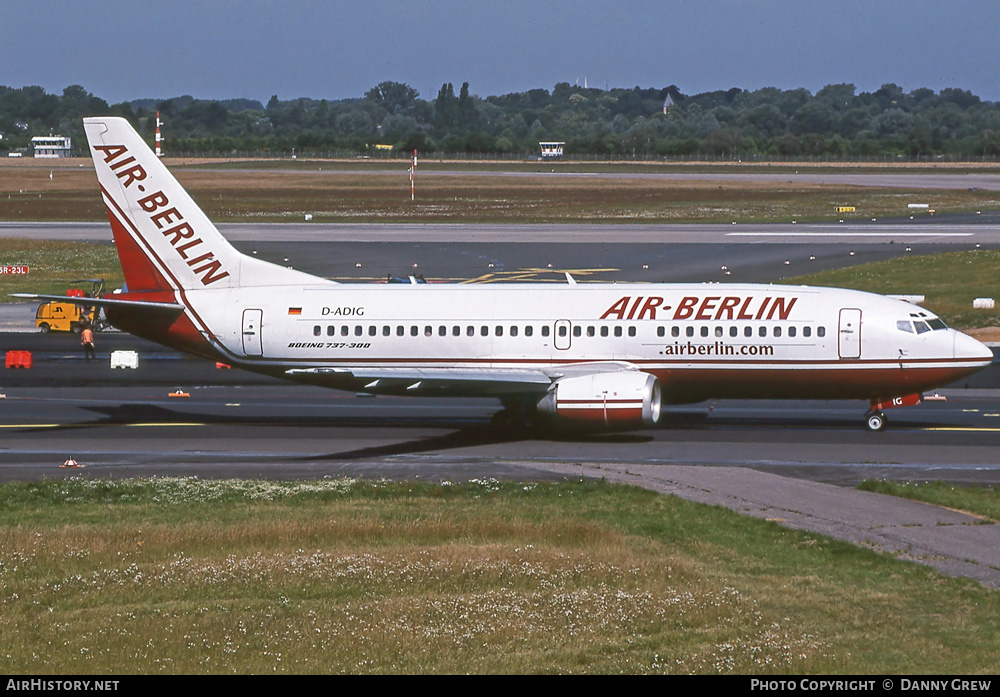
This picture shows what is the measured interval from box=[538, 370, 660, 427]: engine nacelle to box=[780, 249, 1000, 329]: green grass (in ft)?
90.0

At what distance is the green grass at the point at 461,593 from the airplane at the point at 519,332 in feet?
31.4

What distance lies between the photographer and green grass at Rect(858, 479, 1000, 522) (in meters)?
27.5

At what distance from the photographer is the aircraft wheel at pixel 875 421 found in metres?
38.1

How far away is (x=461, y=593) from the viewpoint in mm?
20031

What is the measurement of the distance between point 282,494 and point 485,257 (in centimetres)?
5785

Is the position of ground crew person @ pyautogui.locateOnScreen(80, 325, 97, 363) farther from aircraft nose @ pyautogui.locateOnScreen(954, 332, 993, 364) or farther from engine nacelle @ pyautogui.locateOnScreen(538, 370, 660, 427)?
aircraft nose @ pyautogui.locateOnScreen(954, 332, 993, 364)

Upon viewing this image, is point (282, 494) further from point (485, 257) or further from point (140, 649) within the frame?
→ point (485, 257)

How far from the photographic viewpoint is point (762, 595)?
20016mm

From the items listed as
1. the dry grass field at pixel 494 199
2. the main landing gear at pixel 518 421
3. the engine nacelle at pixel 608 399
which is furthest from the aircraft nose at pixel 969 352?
the dry grass field at pixel 494 199

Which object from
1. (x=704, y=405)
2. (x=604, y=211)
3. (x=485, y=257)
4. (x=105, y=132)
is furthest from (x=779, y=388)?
(x=604, y=211)

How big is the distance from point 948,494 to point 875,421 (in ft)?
30.1

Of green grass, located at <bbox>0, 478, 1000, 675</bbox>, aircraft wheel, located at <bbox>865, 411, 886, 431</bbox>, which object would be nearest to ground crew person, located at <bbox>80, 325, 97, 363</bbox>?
green grass, located at <bbox>0, 478, 1000, 675</bbox>

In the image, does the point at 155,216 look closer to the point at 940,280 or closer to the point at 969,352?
the point at 969,352

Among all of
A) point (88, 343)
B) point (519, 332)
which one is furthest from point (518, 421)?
point (88, 343)
